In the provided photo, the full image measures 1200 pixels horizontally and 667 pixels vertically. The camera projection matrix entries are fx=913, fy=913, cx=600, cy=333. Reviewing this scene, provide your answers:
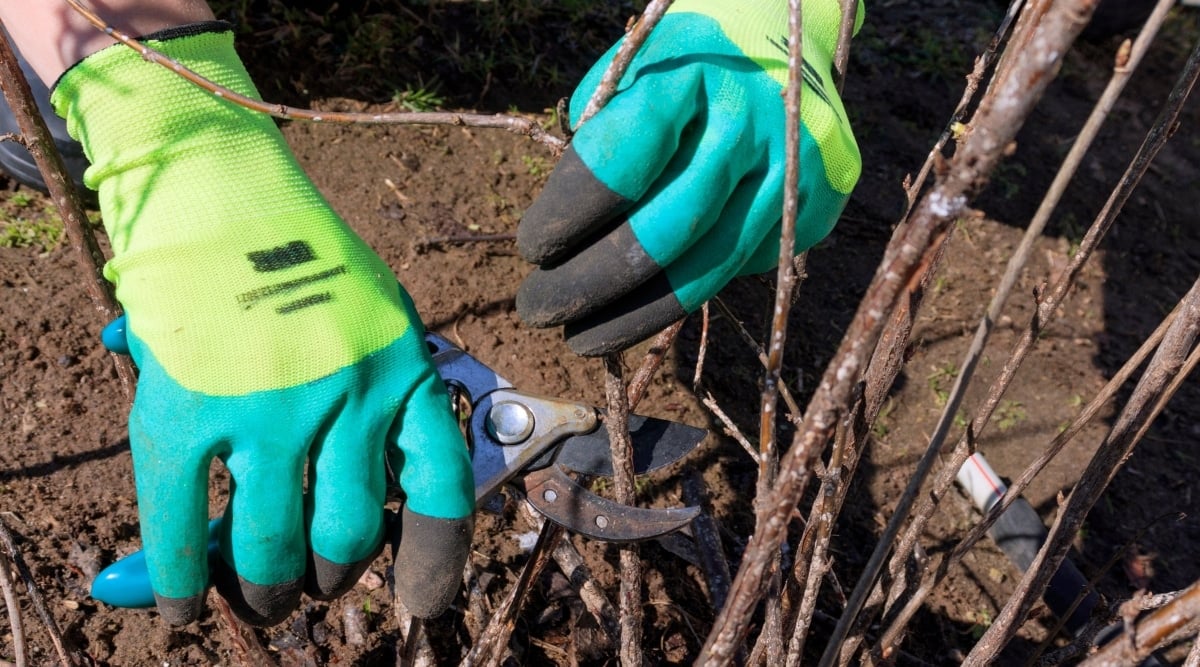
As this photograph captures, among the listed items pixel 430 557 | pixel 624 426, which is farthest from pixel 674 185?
pixel 430 557

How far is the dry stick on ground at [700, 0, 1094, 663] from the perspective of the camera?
713 millimetres

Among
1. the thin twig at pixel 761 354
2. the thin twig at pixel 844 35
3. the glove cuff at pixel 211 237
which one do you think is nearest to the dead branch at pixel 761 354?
the thin twig at pixel 761 354

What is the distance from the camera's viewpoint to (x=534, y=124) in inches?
43.4

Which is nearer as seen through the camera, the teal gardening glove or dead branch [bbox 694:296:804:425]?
the teal gardening glove

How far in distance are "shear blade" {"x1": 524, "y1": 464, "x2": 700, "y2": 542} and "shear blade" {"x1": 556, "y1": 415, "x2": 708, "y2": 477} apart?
38 millimetres

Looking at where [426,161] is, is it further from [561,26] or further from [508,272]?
[561,26]

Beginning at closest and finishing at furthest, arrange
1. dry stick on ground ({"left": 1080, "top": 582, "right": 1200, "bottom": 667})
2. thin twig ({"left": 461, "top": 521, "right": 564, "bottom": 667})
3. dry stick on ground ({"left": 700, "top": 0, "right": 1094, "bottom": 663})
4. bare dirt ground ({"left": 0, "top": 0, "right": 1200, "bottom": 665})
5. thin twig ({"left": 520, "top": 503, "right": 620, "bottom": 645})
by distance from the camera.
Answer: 1. dry stick on ground ({"left": 700, "top": 0, "right": 1094, "bottom": 663})
2. dry stick on ground ({"left": 1080, "top": 582, "right": 1200, "bottom": 667})
3. thin twig ({"left": 461, "top": 521, "right": 564, "bottom": 667})
4. thin twig ({"left": 520, "top": 503, "right": 620, "bottom": 645})
5. bare dirt ground ({"left": 0, "top": 0, "right": 1200, "bottom": 665})

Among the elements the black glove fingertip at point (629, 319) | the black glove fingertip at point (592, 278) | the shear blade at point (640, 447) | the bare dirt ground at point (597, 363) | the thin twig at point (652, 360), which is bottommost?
the bare dirt ground at point (597, 363)

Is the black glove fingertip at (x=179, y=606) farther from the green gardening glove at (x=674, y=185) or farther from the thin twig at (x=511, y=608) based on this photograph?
the green gardening glove at (x=674, y=185)

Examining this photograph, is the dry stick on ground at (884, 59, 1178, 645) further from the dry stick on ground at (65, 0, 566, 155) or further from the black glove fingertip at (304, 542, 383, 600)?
the black glove fingertip at (304, 542, 383, 600)

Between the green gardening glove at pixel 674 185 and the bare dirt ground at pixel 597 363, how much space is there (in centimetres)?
74

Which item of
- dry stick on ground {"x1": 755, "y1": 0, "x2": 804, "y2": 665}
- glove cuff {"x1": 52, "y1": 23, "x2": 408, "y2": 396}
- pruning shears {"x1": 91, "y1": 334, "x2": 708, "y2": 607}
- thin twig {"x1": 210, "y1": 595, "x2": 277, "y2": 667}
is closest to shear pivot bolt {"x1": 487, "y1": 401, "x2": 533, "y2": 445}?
pruning shears {"x1": 91, "y1": 334, "x2": 708, "y2": 607}

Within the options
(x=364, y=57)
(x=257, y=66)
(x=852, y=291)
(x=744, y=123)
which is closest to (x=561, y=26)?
(x=364, y=57)

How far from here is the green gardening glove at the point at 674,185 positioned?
1.14 metres
